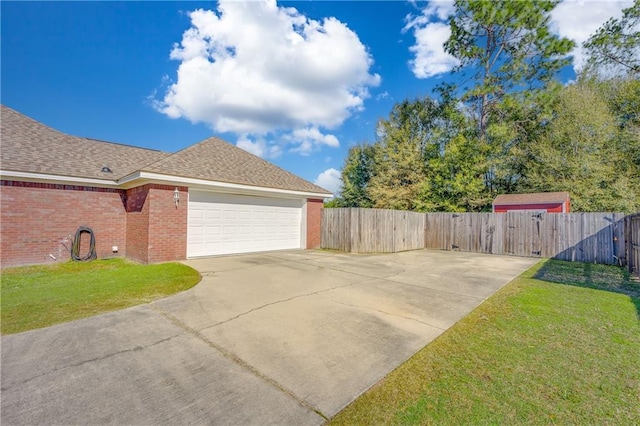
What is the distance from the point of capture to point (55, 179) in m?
8.25

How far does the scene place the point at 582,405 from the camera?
2.24 m

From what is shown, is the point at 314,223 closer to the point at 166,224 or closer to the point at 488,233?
the point at 166,224

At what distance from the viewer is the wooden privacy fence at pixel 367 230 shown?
11.9 m

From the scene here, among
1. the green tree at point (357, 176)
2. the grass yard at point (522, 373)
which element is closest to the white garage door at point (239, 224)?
the grass yard at point (522, 373)

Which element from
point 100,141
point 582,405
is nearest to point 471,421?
point 582,405

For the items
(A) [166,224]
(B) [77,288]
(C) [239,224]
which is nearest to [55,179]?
(A) [166,224]

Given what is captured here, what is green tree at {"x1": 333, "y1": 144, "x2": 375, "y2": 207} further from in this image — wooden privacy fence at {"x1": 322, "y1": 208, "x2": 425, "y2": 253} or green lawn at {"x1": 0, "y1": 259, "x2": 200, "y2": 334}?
green lawn at {"x1": 0, "y1": 259, "x2": 200, "y2": 334}

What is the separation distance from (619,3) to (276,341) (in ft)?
84.0

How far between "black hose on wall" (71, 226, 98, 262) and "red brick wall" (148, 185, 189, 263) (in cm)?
232

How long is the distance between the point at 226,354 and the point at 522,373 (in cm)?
299

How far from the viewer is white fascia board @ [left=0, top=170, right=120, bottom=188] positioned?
758 centimetres

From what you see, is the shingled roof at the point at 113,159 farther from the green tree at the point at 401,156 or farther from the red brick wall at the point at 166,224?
the green tree at the point at 401,156

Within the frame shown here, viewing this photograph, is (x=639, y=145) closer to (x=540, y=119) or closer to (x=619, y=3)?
(x=540, y=119)

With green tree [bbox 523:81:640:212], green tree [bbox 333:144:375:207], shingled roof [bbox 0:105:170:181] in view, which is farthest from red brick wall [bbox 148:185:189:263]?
green tree [bbox 523:81:640:212]
